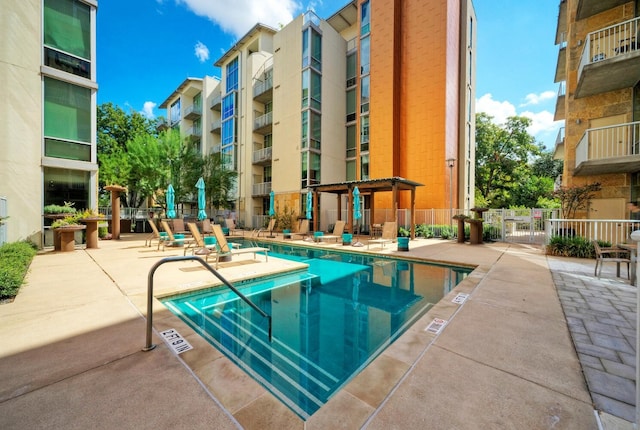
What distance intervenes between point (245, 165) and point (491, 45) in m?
23.1

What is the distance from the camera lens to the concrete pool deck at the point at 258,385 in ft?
5.76

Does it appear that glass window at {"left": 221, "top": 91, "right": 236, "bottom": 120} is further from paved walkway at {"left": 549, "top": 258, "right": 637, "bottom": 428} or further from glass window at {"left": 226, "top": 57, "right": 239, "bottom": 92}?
paved walkway at {"left": 549, "top": 258, "right": 637, "bottom": 428}

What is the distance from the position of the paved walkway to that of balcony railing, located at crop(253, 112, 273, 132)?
2217 cm

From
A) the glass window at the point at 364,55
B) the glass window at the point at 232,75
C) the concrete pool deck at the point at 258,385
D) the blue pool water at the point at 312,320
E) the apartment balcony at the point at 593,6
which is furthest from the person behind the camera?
the glass window at the point at 232,75

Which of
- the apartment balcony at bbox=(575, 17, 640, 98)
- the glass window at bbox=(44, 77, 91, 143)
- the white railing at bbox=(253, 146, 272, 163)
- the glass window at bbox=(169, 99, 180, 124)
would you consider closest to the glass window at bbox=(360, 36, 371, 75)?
the white railing at bbox=(253, 146, 272, 163)

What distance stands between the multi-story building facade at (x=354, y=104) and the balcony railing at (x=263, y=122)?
107 millimetres

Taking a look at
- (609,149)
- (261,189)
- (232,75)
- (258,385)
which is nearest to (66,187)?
(258,385)

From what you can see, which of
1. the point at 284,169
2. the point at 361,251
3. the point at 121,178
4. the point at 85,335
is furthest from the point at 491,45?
the point at 121,178

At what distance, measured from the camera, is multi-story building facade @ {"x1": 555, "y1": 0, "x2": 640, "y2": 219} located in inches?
358

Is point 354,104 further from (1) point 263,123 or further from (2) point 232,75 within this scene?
(2) point 232,75

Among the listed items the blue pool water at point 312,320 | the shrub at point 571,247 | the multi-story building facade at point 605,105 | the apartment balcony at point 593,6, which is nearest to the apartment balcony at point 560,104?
the multi-story building facade at point 605,105

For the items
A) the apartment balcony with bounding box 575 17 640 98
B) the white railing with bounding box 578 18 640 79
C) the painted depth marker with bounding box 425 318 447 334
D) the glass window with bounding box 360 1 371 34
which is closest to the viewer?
the painted depth marker with bounding box 425 318 447 334

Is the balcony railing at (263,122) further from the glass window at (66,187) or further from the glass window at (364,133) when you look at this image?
the glass window at (66,187)

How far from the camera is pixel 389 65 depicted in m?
17.7
